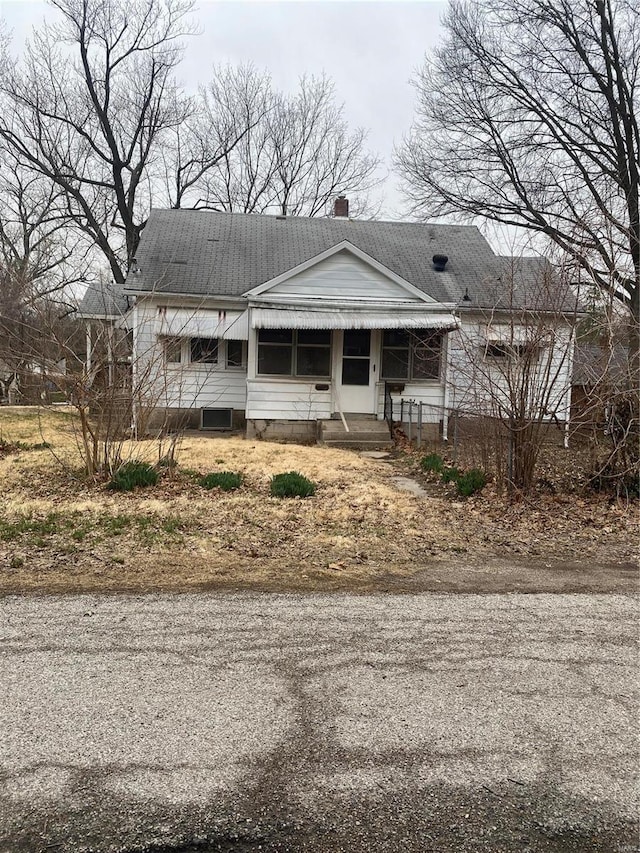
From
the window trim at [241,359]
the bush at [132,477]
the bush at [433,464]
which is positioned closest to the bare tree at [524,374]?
the bush at [433,464]

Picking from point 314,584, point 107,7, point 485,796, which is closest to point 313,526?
point 314,584

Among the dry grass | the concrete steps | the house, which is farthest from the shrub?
the house

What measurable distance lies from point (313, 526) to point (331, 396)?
28.9 feet

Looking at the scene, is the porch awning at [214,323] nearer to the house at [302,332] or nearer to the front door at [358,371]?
the house at [302,332]

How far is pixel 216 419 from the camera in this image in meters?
16.0

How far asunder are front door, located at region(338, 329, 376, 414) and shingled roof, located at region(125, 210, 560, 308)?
8.06 ft

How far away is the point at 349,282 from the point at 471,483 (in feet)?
27.8

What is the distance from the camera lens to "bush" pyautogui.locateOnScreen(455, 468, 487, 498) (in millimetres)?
8711

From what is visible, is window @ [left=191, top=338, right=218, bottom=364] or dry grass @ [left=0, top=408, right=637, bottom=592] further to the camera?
window @ [left=191, top=338, right=218, bottom=364]

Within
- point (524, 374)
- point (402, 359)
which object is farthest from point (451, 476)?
point (402, 359)

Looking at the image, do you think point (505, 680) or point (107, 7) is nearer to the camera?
point (505, 680)

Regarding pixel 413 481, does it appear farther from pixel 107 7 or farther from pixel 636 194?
pixel 107 7

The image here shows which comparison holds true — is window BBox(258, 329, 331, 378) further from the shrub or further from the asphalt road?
the asphalt road

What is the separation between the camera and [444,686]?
335 cm
